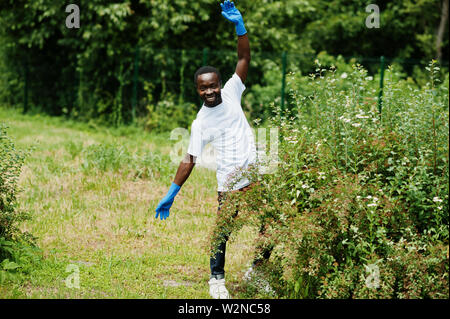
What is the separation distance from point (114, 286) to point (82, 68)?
1070cm

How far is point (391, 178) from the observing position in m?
3.90

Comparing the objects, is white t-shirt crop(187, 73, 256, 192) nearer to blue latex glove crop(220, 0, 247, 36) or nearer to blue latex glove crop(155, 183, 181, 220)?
blue latex glove crop(155, 183, 181, 220)

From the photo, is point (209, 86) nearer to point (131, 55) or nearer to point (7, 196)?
point (7, 196)

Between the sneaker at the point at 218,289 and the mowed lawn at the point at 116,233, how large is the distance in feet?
0.25

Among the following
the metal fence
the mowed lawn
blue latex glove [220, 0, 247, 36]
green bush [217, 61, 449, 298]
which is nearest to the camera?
green bush [217, 61, 449, 298]

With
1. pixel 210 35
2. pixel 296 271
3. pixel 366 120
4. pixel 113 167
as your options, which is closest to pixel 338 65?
pixel 210 35

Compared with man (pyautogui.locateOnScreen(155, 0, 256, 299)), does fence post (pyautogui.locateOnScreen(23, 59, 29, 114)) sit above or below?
below

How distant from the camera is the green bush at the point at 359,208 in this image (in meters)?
3.69

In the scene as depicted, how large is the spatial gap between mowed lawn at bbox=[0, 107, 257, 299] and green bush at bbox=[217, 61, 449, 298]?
1.30 ft

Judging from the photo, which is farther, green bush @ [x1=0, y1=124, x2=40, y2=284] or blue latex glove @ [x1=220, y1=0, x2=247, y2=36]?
blue latex glove @ [x1=220, y1=0, x2=247, y2=36]

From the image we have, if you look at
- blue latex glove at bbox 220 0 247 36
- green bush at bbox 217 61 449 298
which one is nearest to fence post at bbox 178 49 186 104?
blue latex glove at bbox 220 0 247 36

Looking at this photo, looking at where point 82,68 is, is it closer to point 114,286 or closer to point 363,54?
point 114,286

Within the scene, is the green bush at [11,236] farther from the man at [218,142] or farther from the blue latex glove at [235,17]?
the blue latex glove at [235,17]

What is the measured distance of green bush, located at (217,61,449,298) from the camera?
369cm
